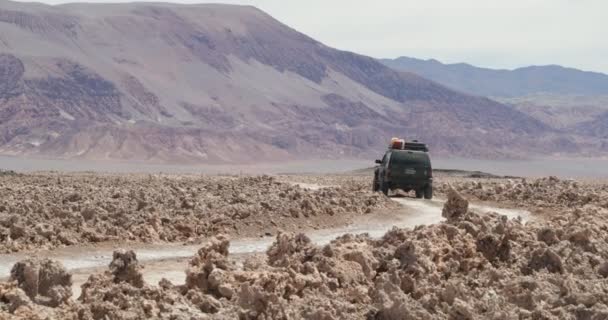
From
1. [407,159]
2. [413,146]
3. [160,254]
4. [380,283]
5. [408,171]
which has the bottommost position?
[160,254]

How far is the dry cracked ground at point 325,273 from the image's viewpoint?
905 cm

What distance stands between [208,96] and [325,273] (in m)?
125

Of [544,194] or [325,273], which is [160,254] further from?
[544,194]

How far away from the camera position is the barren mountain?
110125 mm

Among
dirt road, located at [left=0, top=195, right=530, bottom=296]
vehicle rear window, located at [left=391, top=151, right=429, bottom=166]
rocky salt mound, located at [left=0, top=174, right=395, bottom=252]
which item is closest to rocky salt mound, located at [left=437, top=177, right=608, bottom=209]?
vehicle rear window, located at [left=391, top=151, right=429, bottom=166]

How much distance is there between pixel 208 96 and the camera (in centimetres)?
13462

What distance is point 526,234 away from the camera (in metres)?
14.9

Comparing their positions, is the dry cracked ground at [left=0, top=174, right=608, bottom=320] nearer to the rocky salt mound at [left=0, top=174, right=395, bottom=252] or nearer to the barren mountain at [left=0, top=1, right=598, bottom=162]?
the rocky salt mound at [left=0, top=174, right=395, bottom=252]

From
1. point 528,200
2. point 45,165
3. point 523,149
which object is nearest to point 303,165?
point 45,165

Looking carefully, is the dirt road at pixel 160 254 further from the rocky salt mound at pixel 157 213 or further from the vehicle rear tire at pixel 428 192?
the vehicle rear tire at pixel 428 192

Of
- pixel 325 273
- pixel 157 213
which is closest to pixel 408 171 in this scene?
pixel 157 213

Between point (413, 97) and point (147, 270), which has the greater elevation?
point (413, 97)

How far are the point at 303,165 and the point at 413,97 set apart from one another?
6273cm

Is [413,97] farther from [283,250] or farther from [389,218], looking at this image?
[283,250]
